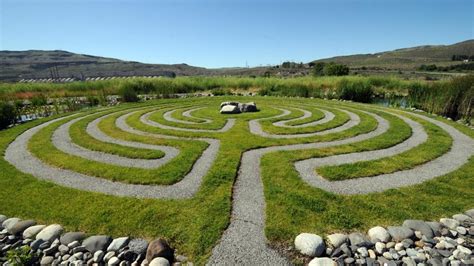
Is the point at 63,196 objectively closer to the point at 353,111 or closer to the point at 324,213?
the point at 324,213

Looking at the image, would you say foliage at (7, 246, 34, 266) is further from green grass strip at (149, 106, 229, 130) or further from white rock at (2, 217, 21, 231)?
green grass strip at (149, 106, 229, 130)

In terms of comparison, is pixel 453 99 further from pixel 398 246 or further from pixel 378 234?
pixel 398 246

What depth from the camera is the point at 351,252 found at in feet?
17.5

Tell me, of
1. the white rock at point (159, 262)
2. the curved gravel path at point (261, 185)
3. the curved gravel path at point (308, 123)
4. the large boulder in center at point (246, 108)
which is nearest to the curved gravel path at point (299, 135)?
the curved gravel path at point (308, 123)

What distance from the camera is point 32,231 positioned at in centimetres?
609

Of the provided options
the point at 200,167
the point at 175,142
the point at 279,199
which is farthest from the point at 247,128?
the point at 279,199

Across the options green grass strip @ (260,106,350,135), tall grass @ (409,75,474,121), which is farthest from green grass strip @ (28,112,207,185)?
tall grass @ (409,75,474,121)

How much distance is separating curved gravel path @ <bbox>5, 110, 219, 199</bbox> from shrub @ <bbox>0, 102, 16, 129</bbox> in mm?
7574

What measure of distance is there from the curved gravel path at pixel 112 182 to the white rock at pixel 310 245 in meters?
3.31

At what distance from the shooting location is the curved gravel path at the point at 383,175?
8.13 m

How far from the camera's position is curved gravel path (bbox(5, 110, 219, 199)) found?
7.86m

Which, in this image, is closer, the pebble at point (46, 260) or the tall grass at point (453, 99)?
the pebble at point (46, 260)

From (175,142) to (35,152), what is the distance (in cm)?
586

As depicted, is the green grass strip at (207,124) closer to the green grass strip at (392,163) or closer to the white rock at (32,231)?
the green grass strip at (392,163)
